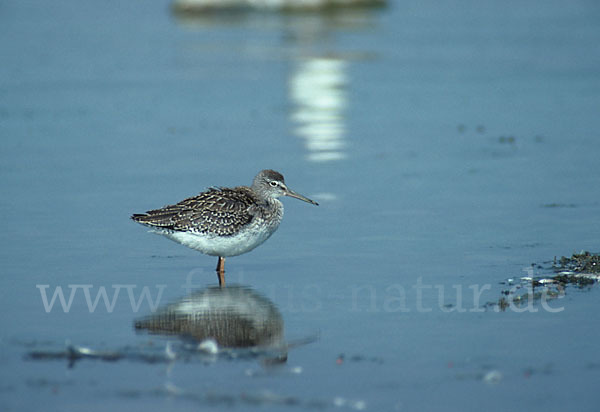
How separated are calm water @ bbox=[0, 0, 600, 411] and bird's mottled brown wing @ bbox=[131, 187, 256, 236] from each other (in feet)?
1.82

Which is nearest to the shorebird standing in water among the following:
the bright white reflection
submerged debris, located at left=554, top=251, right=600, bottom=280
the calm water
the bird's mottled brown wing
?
the bird's mottled brown wing

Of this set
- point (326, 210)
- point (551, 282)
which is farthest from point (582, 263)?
point (326, 210)

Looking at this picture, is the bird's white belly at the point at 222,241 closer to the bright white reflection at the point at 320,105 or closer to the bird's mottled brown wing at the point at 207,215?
the bird's mottled brown wing at the point at 207,215

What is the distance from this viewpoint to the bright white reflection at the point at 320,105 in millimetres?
19953

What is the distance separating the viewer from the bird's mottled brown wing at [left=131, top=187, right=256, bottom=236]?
1207cm

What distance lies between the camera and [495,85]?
26.8m

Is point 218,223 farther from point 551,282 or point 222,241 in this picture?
point 551,282

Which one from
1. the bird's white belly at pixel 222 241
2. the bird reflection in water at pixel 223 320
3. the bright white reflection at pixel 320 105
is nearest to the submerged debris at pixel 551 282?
the bird reflection in water at pixel 223 320

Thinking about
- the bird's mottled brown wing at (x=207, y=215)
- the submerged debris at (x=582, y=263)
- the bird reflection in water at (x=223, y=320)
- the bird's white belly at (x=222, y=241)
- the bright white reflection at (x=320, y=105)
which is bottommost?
the bird reflection in water at (x=223, y=320)

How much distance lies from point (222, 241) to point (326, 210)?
342 centimetres

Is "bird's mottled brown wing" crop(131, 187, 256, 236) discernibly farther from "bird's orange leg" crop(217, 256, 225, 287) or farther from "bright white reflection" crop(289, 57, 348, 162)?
"bright white reflection" crop(289, 57, 348, 162)

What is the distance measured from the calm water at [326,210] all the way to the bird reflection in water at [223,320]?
0.21m

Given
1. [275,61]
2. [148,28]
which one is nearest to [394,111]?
[275,61]

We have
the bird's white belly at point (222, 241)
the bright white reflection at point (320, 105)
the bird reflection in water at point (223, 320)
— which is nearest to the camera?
the bird reflection in water at point (223, 320)
